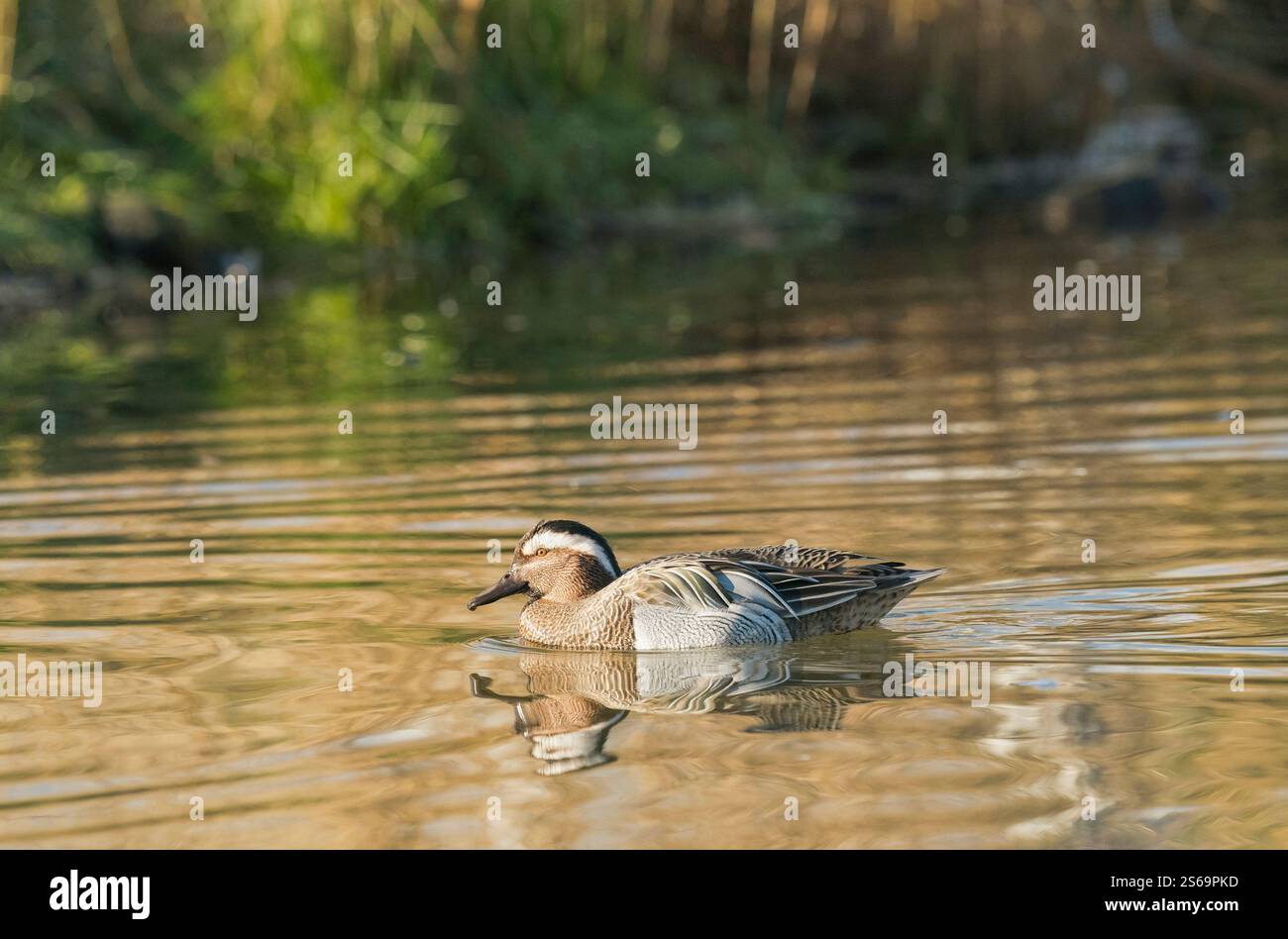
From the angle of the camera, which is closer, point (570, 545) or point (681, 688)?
point (681, 688)

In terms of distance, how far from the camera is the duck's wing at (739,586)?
750cm

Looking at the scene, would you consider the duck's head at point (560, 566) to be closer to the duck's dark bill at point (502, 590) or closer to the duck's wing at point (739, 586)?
the duck's dark bill at point (502, 590)

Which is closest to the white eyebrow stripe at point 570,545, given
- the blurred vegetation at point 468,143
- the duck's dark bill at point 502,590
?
the duck's dark bill at point 502,590

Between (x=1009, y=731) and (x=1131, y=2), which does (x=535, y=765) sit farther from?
(x=1131, y=2)

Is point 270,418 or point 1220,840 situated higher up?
point 270,418

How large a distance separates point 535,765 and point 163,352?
464 inches

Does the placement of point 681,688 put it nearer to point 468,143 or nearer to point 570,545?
point 570,545

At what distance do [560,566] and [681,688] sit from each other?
35.2 inches

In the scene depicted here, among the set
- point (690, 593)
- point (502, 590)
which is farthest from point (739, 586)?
point (502, 590)

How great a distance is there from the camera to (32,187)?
2214cm

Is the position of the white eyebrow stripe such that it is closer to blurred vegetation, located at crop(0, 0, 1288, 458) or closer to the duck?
the duck

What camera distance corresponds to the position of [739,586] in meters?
7.51

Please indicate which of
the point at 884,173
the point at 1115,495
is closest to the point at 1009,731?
the point at 1115,495

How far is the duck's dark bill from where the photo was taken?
314 inches
